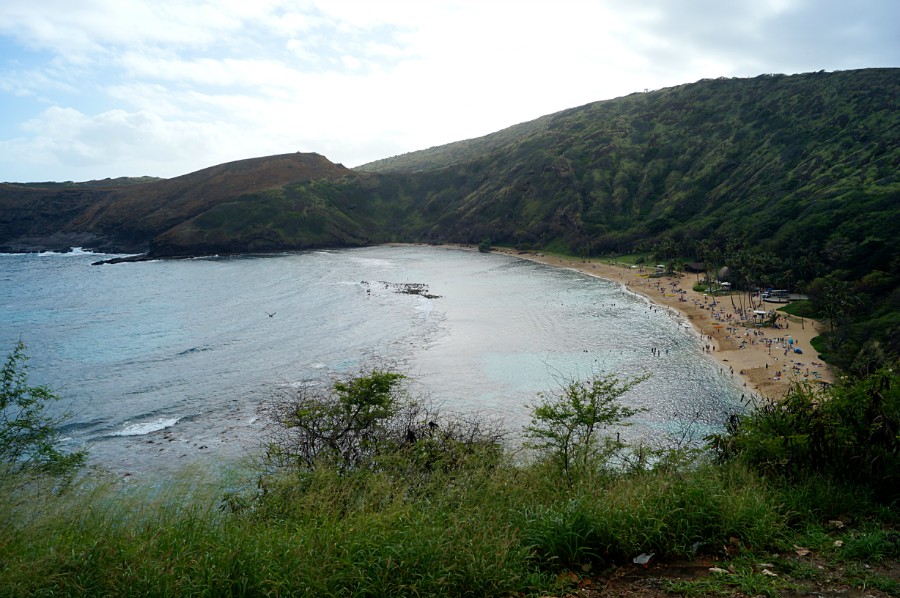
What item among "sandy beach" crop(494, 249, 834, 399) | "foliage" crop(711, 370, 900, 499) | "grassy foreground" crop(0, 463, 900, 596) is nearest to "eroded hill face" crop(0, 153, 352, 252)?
"sandy beach" crop(494, 249, 834, 399)

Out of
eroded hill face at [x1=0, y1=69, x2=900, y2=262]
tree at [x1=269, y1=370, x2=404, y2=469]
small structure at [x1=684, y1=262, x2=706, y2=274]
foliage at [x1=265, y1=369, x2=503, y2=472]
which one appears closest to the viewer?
foliage at [x1=265, y1=369, x2=503, y2=472]

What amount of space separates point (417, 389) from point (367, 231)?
477ft

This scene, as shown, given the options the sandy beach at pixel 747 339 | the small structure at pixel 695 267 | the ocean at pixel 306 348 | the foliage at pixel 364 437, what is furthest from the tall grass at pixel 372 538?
the small structure at pixel 695 267

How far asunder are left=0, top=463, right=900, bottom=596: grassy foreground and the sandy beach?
23.5 m

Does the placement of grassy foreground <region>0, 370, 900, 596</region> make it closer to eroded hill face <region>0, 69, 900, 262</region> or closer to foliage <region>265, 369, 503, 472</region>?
foliage <region>265, 369, 503, 472</region>

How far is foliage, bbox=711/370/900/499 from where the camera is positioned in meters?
10.6

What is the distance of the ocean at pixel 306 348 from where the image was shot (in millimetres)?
38719

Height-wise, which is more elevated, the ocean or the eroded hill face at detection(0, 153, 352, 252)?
the eroded hill face at detection(0, 153, 352, 252)

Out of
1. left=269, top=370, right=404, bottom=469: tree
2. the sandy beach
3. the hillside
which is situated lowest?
the sandy beach

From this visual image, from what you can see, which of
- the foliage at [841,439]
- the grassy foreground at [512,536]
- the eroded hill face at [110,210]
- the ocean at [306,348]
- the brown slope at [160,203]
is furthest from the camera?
the brown slope at [160,203]

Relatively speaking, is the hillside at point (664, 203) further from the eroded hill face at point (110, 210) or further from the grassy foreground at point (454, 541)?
the grassy foreground at point (454, 541)

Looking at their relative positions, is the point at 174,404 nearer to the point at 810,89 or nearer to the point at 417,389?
the point at 417,389

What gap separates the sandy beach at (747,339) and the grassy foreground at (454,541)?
2346cm

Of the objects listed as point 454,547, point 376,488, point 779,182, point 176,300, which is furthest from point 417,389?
point 779,182
